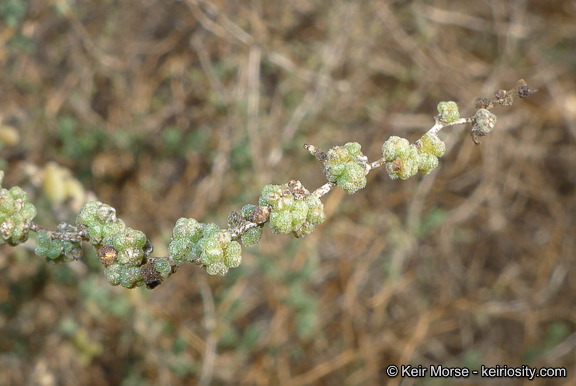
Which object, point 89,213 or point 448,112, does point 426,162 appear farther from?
point 89,213

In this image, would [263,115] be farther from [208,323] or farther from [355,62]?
[208,323]

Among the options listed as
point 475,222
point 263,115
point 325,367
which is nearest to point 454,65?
point 475,222

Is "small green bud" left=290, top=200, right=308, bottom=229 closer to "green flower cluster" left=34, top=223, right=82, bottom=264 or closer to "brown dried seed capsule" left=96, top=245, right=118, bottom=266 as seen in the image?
"brown dried seed capsule" left=96, top=245, right=118, bottom=266

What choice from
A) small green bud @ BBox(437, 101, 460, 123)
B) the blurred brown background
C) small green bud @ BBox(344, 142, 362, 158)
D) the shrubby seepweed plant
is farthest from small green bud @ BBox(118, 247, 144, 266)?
the blurred brown background

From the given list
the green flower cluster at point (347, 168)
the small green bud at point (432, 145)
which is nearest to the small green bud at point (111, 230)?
the green flower cluster at point (347, 168)

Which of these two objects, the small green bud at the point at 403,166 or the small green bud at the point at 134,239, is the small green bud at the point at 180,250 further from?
the small green bud at the point at 403,166

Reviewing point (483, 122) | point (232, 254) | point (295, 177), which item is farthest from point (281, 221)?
point (295, 177)

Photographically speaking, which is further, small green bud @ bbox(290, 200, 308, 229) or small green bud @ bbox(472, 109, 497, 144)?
small green bud @ bbox(472, 109, 497, 144)
